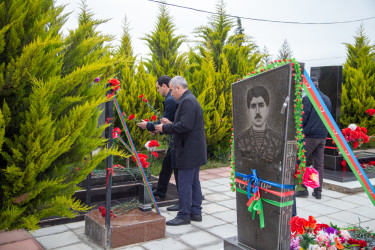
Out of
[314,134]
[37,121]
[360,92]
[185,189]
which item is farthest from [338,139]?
[360,92]

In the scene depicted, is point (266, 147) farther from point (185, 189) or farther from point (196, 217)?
point (196, 217)

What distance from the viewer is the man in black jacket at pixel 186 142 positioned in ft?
14.7

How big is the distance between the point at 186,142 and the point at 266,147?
1676 mm

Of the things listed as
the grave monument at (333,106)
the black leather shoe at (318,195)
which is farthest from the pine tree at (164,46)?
the black leather shoe at (318,195)

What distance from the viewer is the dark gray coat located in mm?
4461

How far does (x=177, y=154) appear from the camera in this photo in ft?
15.1

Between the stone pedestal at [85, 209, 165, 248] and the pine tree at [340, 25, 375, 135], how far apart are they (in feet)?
36.0

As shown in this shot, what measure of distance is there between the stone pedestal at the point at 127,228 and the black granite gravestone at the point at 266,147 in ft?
3.15

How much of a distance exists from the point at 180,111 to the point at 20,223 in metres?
2.53

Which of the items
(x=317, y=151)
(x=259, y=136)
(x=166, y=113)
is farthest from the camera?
(x=317, y=151)

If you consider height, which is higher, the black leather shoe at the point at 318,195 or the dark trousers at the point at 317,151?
the dark trousers at the point at 317,151

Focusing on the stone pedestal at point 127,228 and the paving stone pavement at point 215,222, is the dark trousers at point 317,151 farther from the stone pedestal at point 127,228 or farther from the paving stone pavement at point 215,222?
the stone pedestal at point 127,228

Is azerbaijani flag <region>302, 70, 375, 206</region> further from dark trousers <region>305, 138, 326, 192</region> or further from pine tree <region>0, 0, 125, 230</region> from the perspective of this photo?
dark trousers <region>305, 138, 326, 192</region>

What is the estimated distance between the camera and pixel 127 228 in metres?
3.87
